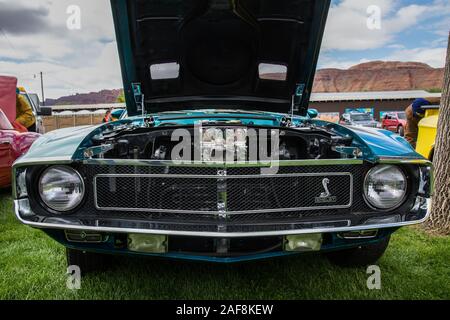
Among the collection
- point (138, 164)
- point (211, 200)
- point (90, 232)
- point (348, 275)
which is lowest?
point (348, 275)

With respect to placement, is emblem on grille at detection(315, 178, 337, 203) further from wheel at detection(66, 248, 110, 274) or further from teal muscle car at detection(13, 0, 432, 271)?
wheel at detection(66, 248, 110, 274)

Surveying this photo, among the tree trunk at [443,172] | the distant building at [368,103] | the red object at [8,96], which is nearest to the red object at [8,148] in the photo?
the red object at [8,96]

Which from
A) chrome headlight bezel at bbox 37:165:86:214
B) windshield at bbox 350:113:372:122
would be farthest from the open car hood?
windshield at bbox 350:113:372:122

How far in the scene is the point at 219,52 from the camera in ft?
9.73

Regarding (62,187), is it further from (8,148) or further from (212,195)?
(8,148)

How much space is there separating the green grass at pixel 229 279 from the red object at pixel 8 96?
15.3 feet

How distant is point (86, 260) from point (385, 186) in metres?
1.79

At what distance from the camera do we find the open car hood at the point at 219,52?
266cm

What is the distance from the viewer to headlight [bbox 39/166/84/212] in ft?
5.64

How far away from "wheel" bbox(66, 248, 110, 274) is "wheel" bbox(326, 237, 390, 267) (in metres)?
1.58
